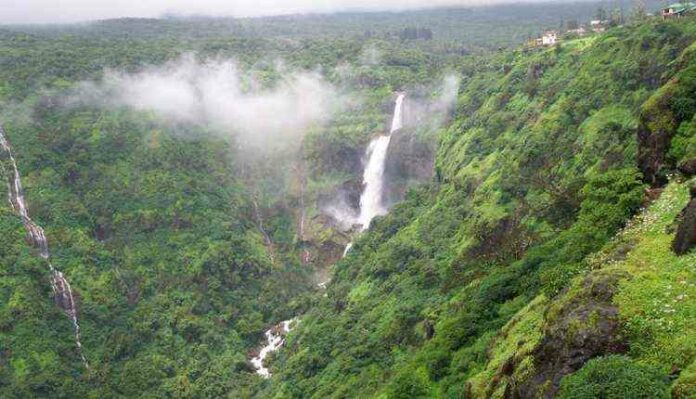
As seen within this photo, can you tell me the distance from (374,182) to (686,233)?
92.4 metres

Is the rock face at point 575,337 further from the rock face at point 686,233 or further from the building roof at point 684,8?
the building roof at point 684,8

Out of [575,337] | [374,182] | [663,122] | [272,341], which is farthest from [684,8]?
[575,337]

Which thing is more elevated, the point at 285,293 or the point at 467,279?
the point at 467,279

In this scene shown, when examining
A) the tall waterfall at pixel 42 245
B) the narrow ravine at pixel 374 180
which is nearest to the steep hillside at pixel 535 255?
the narrow ravine at pixel 374 180

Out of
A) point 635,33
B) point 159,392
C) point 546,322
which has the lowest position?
point 159,392

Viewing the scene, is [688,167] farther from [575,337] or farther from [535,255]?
[535,255]

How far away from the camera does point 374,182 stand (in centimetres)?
11256

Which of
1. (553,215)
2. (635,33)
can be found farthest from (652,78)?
(553,215)

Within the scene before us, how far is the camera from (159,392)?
265 feet

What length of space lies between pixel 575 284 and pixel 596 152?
119ft

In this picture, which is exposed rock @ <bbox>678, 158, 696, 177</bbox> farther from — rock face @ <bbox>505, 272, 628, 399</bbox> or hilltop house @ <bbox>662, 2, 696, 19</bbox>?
hilltop house @ <bbox>662, 2, 696, 19</bbox>

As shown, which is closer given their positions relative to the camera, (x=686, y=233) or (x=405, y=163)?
(x=686, y=233)

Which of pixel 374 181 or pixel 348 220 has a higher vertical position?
pixel 374 181

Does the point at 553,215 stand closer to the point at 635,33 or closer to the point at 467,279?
the point at 467,279
